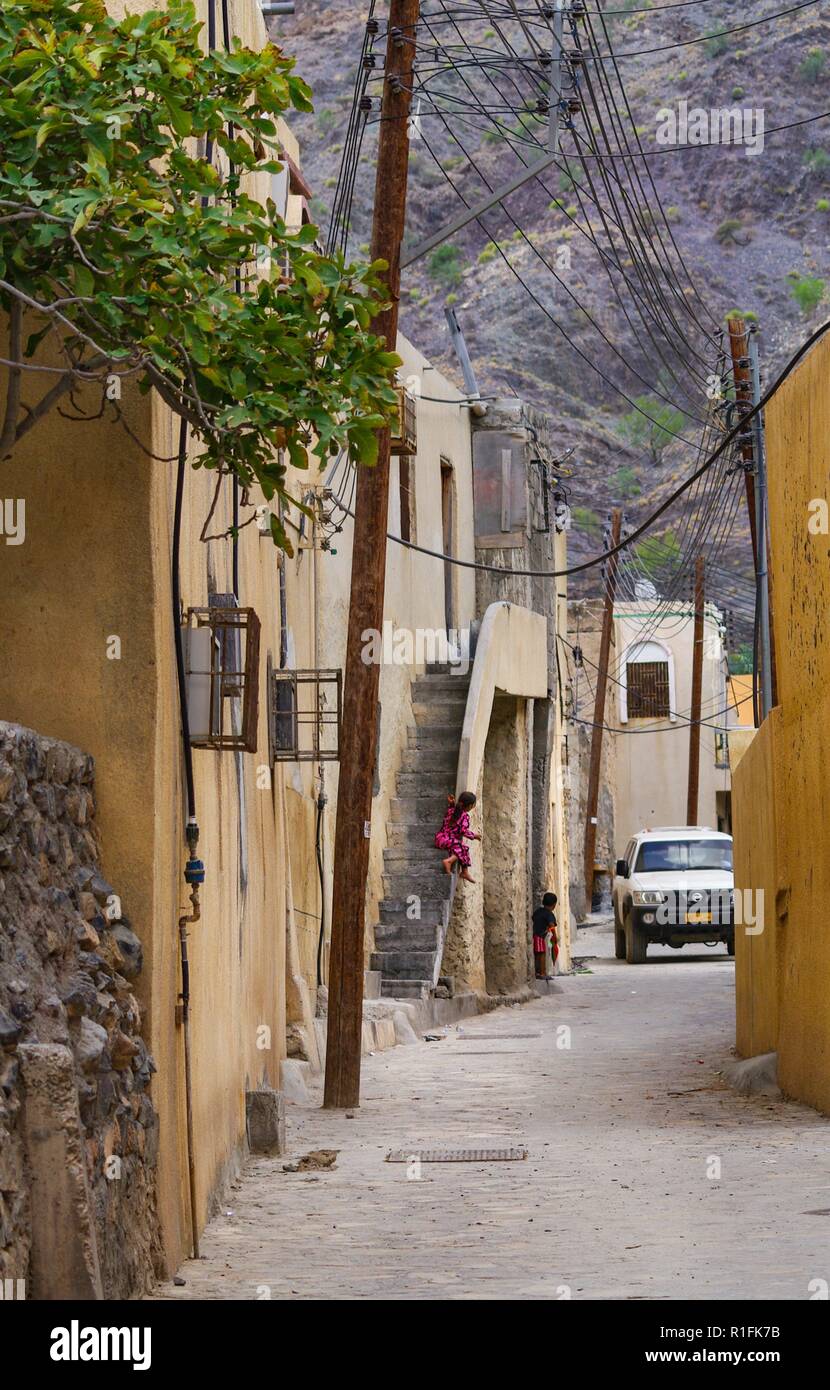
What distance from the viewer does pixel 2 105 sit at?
19.2 feet

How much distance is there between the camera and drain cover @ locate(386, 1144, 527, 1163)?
10219 mm

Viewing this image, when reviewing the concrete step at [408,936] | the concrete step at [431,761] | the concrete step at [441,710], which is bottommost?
the concrete step at [408,936]

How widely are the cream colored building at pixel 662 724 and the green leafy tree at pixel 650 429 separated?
21.4 metres

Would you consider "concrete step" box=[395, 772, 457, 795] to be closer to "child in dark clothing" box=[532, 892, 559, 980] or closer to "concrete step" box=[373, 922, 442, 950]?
"concrete step" box=[373, 922, 442, 950]

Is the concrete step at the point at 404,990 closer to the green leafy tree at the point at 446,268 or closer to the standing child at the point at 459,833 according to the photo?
the standing child at the point at 459,833

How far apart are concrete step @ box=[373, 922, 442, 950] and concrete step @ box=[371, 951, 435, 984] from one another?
0.16 m

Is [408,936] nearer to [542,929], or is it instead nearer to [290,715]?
[542,929]

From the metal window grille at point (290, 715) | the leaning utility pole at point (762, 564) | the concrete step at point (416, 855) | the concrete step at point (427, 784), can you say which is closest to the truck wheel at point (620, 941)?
the leaning utility pole at point (762, 564)

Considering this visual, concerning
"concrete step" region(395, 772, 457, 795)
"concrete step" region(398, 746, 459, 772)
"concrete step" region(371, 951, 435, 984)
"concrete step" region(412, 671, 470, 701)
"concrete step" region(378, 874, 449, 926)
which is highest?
"concrete step" region(412, 671, 470, 701)

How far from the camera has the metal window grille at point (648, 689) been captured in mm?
52312

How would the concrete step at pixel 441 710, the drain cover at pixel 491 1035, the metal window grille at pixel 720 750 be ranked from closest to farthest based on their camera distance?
the drain cover at pixel 491 1035 → the concrete step at pixel 441 710 → the metal window grille at pixel 720 750

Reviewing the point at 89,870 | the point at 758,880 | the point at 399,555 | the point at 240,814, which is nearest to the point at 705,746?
the point at 399,555

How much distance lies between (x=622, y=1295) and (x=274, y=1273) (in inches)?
59.9

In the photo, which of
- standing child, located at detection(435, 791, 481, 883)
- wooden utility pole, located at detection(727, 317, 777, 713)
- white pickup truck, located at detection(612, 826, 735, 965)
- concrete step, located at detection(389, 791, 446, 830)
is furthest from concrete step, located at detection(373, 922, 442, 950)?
white pickup truck, located at detection(612, 826, 735, 965)
